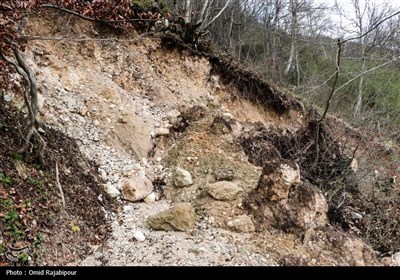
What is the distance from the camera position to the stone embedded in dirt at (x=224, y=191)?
4.08 m

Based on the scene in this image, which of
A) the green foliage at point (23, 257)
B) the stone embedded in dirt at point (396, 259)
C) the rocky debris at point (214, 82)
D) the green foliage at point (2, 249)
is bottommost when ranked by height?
the green foliage at point (23, 257)

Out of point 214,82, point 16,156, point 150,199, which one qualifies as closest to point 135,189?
point 150,199

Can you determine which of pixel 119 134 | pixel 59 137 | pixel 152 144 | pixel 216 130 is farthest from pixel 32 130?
pixel 216 130

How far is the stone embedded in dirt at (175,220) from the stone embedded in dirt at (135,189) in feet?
2.17

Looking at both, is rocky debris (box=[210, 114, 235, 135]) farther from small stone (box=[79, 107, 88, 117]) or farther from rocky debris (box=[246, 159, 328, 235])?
small stone (box=[79, 107, 88, 117])

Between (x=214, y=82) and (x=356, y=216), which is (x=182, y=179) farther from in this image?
(x=214, y=82)

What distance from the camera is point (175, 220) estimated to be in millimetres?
3543

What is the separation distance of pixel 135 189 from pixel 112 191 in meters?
0.32

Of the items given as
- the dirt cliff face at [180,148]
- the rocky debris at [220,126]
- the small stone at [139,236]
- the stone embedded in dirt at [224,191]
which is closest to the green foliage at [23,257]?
the dirt cliff face at [180,148]

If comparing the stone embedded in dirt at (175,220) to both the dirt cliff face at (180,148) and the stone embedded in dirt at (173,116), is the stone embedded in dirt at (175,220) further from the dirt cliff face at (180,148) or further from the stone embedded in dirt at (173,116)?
the stone embedded in dirt at (173,116)

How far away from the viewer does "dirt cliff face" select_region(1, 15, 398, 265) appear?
10.9 ft

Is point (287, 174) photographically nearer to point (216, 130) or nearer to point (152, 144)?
point (216, 130)

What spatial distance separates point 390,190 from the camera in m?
6.60

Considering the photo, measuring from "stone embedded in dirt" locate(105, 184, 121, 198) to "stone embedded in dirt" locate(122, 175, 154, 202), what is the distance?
92 millimetres
